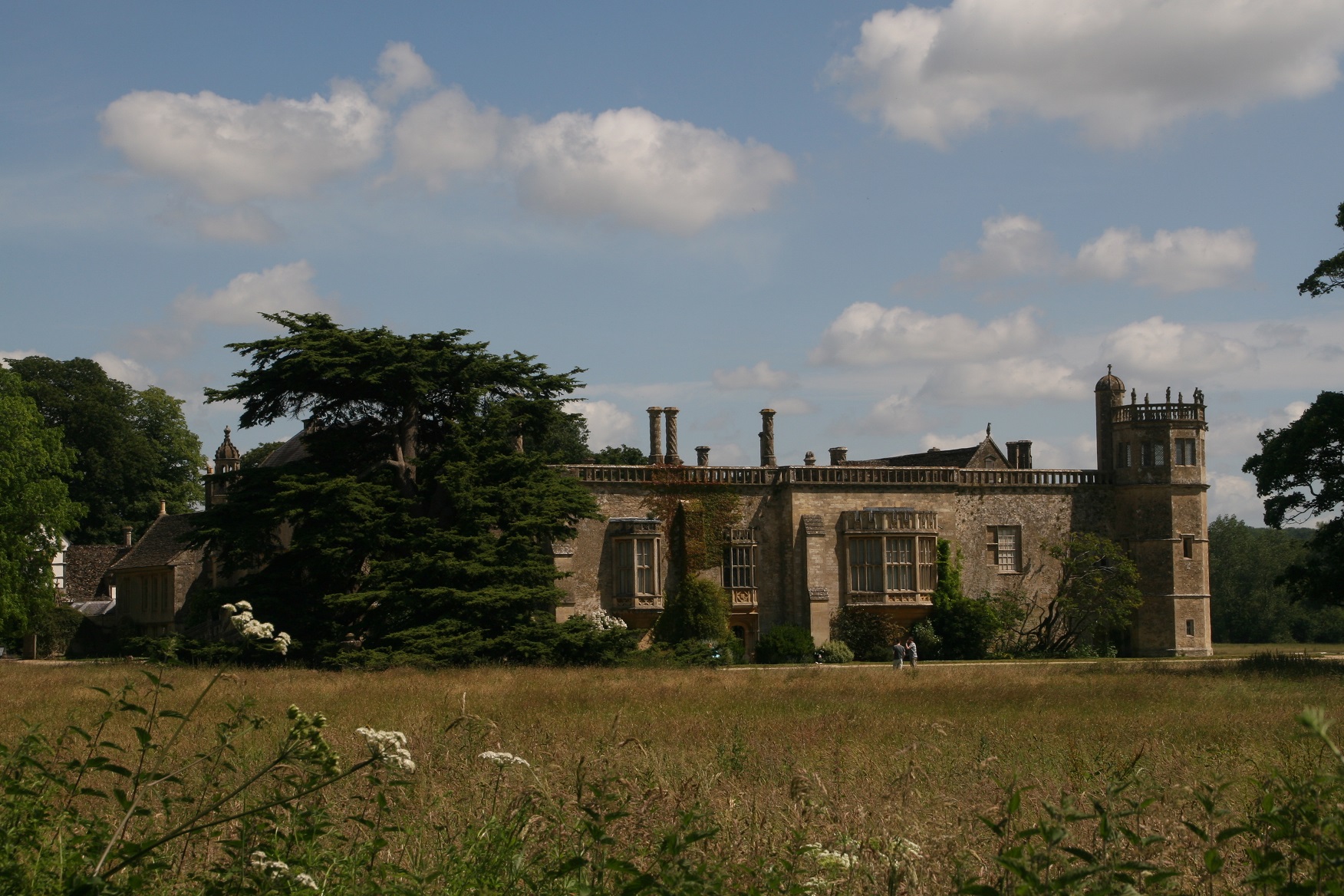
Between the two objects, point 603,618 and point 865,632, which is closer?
point 603,618

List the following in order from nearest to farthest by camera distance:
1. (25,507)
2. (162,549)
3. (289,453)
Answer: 1. (25,507)
2. (289,453)
3. (162,549)

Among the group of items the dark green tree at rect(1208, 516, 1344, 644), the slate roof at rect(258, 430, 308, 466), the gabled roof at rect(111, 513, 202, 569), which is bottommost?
the dark green tree at rect(1208, 516, 1344, 644)

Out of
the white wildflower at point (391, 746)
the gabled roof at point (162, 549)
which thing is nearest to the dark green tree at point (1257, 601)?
the gabled roof at point (162, 549)

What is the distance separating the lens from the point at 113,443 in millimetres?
61625

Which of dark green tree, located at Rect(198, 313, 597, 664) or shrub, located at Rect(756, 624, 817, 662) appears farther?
shrub, located at Rect(756, 624, 817, 662)

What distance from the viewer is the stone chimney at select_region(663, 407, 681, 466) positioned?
41281 millimetres

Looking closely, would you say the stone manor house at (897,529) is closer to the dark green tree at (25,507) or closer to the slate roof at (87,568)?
the dark green tree at (25,507)

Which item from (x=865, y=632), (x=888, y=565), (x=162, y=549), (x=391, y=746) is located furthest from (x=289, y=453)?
(x=391, y=746)

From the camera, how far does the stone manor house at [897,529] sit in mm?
39469

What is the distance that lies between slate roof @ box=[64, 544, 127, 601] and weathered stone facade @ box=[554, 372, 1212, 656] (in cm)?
A: 2737

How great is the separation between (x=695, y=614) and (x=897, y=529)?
7225 mm

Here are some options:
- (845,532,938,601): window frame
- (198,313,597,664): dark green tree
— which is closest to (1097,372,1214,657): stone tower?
(845,532,938,601): window frame

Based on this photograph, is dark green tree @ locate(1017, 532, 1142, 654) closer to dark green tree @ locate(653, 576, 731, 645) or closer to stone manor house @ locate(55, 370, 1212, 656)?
stone manor house @ locate(55, 370, 1212, 656)

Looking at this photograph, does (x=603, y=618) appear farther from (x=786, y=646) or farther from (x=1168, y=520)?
(x=1168, y=520)
